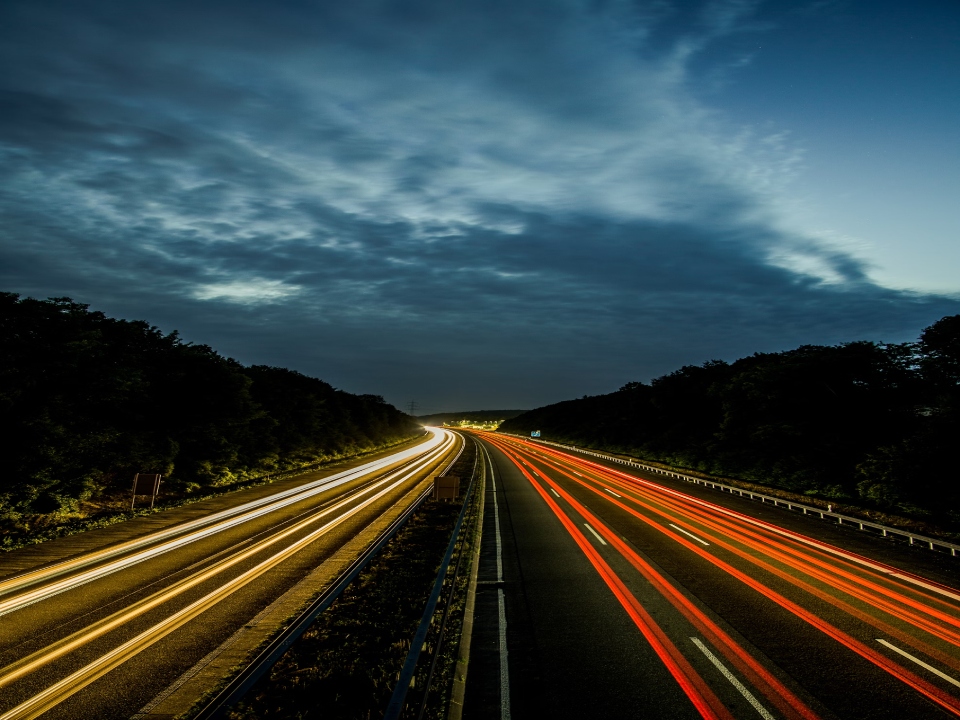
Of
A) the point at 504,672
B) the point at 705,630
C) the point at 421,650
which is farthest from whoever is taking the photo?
the point at 705,630

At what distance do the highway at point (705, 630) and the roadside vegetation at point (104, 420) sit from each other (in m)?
17.3

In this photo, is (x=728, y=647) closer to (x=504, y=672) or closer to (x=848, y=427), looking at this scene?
(x=504, y=672)

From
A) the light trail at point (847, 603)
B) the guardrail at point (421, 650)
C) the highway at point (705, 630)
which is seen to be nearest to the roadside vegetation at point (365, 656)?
the guardrail at point (421, 650)

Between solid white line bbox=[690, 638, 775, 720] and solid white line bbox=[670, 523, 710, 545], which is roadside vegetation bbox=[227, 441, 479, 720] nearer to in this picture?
solid white line bbox=[690, 638, 775, 720]

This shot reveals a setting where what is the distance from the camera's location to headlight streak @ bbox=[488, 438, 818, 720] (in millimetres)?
7113

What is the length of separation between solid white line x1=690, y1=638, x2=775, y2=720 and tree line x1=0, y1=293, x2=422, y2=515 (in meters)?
23.9

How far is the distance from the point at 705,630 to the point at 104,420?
96.6ft

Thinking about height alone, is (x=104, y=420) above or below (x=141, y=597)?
above

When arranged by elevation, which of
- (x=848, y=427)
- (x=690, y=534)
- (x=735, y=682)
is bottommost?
(x=690, y=534)

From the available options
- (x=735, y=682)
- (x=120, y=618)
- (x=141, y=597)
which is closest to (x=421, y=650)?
(x=735, y=682)

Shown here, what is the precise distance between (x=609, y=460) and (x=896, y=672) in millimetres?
53019

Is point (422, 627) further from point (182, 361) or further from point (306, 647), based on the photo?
point (182, 361)

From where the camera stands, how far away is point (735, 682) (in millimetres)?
7680

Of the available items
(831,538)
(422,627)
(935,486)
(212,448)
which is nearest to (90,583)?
(422,627)
